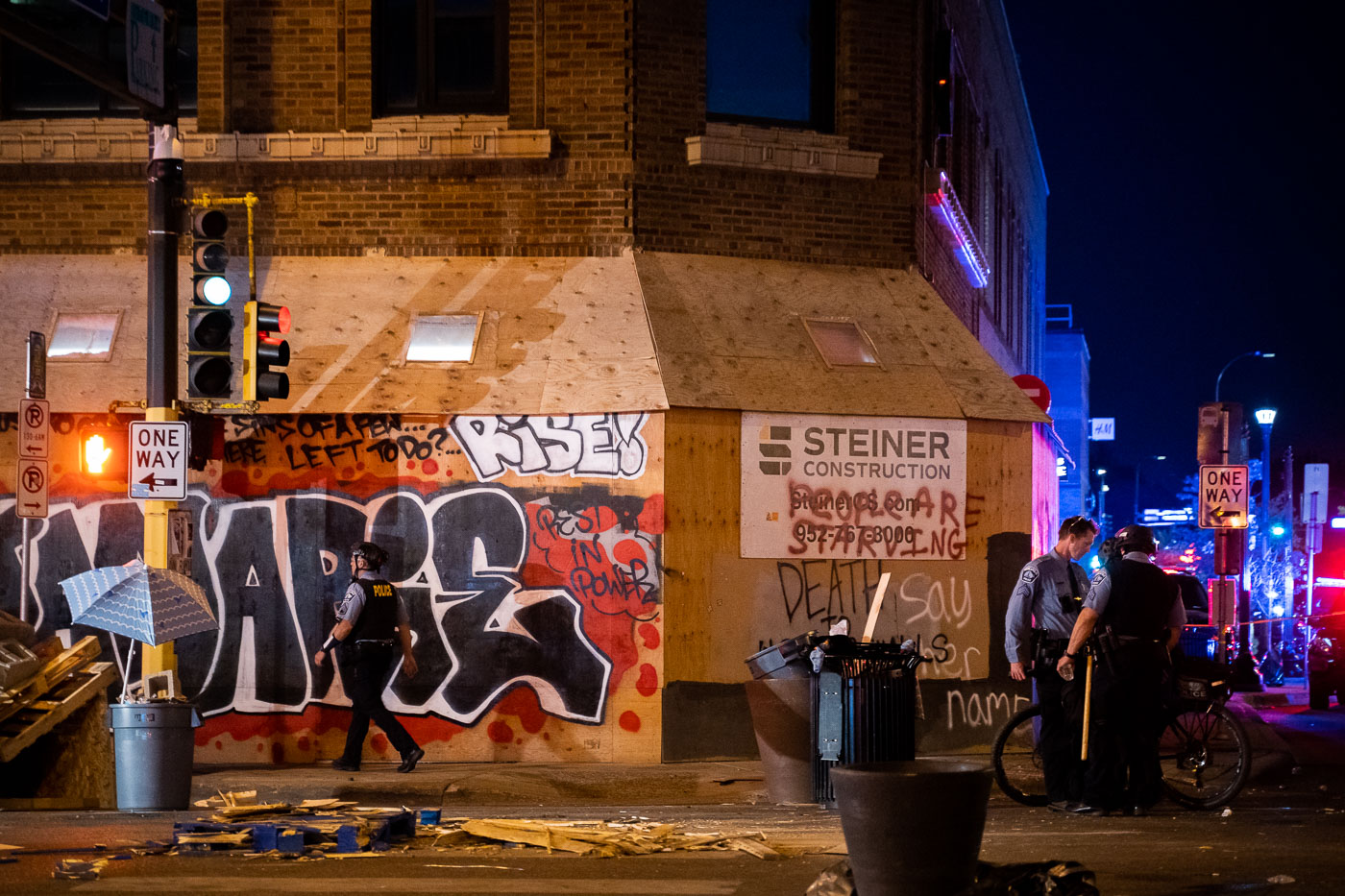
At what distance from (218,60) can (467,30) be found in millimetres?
2312

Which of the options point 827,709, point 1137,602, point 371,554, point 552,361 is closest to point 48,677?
point 371,554

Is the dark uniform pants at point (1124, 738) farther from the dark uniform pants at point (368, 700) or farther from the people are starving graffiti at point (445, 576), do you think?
the dark uniform pants at point (368, 700)

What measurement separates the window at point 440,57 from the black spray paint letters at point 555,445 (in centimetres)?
317

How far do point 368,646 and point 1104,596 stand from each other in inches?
222

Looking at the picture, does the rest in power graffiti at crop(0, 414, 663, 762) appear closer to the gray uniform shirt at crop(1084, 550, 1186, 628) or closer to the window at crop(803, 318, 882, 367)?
the window at crop(803, 318, 882, 367)

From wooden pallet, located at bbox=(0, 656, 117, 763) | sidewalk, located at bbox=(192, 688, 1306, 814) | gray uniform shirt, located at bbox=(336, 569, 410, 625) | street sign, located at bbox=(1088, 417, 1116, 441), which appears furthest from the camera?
street sign, located at bbox=(1088, 417, 1116, 441)

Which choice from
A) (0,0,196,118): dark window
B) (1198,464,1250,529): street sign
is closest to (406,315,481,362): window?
(0,0,196,118): dark window

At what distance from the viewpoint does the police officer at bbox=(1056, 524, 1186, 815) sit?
33.9ft

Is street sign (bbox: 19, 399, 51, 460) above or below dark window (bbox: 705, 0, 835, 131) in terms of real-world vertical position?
below

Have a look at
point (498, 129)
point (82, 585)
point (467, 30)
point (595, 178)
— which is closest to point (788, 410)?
point (595, 178)

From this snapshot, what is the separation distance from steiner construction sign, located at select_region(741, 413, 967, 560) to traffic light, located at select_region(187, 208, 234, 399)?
175 inches

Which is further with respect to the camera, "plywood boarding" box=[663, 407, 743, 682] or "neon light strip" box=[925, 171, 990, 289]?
"neon light strip" box=[925, 171, 990, 289]

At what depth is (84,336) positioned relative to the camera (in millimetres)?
14328

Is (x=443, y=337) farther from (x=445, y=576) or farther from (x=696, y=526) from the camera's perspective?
(x=696, y=526)
